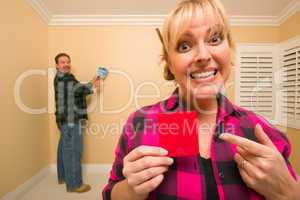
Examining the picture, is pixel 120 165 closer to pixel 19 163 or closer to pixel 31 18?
pixel 19 163

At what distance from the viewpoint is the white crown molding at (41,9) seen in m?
1.96

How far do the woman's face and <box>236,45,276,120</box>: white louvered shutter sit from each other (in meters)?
2.06

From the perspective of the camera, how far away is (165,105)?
2.16 feet

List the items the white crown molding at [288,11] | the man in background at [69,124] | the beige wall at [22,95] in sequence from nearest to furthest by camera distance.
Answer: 1. the beige wall at [22,95]
2. the man in background at [69,124]
3. the white crown molding at [288,11]

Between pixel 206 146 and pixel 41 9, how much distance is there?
90.4 inches

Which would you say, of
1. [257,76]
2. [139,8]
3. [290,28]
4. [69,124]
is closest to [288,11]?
[290,28]

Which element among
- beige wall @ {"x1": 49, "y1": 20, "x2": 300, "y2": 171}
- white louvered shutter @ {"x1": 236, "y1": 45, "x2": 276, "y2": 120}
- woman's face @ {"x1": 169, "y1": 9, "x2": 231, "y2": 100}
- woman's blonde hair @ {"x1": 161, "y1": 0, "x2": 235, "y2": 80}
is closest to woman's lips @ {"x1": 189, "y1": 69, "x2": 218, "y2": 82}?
woman's face @ {"x1": 169, "y1": 9, "x2": 231, "y2": 100}

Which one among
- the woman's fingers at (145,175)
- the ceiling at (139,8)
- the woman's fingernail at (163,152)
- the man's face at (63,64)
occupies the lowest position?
Result: the woman's fingers at (145,175)

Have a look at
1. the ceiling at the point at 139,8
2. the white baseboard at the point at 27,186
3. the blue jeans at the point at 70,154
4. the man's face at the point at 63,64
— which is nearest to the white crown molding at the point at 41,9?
the ceiling at the point at 139,8

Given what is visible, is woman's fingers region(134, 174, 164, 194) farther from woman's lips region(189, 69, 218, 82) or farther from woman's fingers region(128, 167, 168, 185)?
woman's lips region(189, 69, 218, 82)

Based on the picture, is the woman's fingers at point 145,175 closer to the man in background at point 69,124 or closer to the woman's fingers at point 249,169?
the woman's fingers at point 249,169

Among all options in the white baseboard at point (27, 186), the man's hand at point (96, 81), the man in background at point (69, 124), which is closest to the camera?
the white baseboard at point (27, 186)

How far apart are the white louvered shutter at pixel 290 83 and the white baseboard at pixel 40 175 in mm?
2154

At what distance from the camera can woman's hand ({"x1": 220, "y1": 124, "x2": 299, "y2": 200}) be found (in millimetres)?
425
